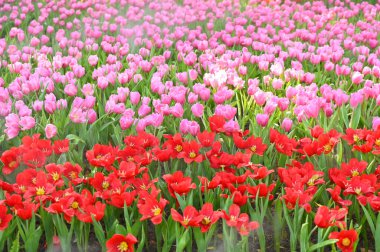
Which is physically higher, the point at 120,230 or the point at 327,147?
the point at 327,147

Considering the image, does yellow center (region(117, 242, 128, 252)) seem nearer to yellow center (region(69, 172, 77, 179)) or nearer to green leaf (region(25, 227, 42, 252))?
green leaf (region(25, 227, 42, 252))

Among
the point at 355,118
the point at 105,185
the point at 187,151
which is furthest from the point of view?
the point at 355,118

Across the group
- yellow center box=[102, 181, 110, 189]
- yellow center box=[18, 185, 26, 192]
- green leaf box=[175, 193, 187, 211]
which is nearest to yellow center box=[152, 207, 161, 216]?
green leaf box=[175, 193, 187, 211]

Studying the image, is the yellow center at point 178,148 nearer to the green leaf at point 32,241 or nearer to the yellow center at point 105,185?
the yellow center at point 105,185

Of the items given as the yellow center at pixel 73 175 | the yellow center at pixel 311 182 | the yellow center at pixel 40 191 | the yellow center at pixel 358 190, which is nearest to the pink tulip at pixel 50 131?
the yellow center at pixel 73 175

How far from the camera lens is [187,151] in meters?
2.57

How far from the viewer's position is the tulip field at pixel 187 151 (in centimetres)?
215

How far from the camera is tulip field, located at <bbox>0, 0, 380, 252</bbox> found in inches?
84.6

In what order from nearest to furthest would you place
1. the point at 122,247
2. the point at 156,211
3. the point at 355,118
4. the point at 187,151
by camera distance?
the point at 122,247, the point at 156,211, the point at 187,151, the point at 355,118

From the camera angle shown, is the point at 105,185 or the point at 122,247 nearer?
the point at 122,247

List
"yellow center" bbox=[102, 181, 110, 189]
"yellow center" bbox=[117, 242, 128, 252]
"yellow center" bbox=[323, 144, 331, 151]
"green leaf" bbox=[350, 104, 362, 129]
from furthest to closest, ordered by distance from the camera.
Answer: "green leaf" bbox=[350, 104, 362, 129] < "yellow center" bbox=[323, 144, 331, 151] < "yellow center" bbox=[102, 181, 110, 189] < "yellow center" bbox=[117, 242, 128, 252]

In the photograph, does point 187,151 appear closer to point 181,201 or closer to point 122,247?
point 181,201

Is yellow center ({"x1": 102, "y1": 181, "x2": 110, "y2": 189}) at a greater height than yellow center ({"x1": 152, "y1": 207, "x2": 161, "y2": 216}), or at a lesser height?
lesser

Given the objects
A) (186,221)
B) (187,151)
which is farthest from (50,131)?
(186,221)
